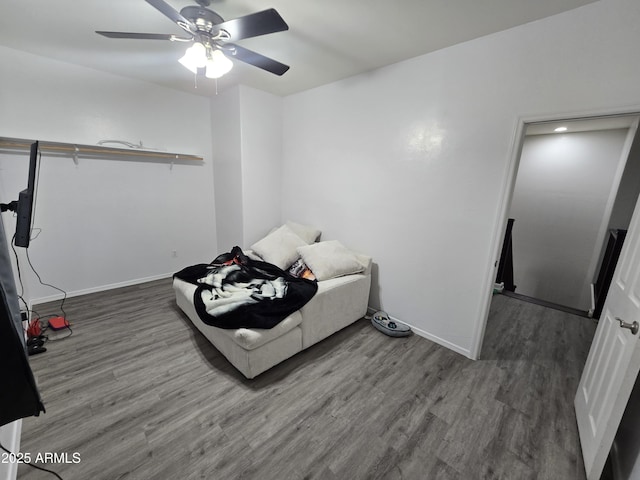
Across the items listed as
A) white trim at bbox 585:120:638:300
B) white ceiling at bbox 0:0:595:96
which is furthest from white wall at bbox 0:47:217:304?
white trim at bbox 585:120:638:300

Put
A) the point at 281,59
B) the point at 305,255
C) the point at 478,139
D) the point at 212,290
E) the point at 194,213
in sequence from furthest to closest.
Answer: the point at 194,213, the point at 305,255, the point at 281,59, the point at 212,290, the point at 478,139

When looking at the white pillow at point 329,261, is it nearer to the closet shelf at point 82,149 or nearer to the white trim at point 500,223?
the white trim at point 500,223

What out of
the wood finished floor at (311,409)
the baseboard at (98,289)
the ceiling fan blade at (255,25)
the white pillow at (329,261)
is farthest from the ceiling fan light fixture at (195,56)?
the baseboard at (98,289)

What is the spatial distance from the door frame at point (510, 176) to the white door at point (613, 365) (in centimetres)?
63

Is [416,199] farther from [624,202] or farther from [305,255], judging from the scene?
[624,202]

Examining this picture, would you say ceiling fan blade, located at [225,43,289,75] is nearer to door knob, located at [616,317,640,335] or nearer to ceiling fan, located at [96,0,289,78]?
ceiling fan, located at [96,0,289,78]

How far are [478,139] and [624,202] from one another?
3.33 metres

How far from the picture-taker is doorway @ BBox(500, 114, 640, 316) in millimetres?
3561

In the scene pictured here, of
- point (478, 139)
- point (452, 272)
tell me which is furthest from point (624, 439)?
point (478, 139)

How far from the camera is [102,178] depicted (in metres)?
3.26

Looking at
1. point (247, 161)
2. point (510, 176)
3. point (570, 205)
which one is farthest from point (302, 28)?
point (570, 205)

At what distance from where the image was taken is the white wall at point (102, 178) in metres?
2.75

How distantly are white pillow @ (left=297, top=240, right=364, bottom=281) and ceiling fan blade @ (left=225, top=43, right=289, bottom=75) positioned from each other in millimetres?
1710

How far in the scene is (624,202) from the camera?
12.1ft
